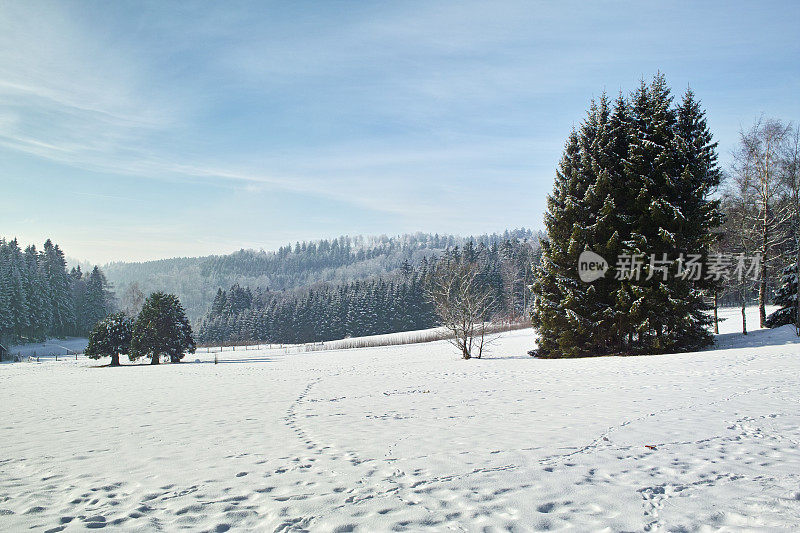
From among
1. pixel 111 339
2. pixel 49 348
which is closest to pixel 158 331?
pixel 111 339

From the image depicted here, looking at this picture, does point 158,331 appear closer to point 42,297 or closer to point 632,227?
point 632,227

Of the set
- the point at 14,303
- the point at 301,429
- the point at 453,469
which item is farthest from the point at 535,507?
the point at 14,303

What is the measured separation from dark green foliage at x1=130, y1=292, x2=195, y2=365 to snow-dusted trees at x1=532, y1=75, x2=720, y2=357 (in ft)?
101

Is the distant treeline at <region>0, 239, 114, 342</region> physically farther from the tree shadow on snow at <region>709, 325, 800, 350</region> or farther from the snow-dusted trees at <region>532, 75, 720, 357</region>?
the tree shadow on snow at <region>709, 325, 800, 350</region>

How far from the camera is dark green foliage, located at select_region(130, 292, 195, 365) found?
37.8 m

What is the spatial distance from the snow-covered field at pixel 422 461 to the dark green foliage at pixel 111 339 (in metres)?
28.1

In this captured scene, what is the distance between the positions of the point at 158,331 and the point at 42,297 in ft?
156

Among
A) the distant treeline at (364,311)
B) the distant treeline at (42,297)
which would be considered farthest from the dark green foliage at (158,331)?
the distant treeline at (364,311)

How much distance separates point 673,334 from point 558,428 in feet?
58.2

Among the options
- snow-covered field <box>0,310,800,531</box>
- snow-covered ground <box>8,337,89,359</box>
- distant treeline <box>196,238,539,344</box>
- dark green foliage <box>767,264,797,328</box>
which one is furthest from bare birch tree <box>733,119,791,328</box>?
snow-covered ground <box>8,337,89,359</box>

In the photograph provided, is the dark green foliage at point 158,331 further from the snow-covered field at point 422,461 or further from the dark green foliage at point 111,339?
the snow-covered field at point 422,461

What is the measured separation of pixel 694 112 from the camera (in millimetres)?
24141

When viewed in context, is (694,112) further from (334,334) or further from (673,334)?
(334,334)

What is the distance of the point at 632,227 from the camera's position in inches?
913
